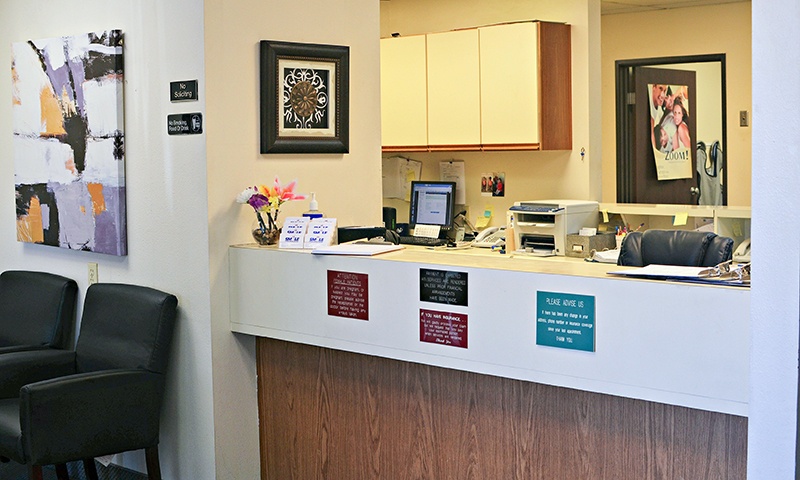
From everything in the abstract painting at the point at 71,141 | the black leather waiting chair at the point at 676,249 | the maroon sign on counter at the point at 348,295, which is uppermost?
the abstract painting at the point at 71,141

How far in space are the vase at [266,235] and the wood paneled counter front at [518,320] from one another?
0.05 meters

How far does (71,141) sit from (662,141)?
5017mm

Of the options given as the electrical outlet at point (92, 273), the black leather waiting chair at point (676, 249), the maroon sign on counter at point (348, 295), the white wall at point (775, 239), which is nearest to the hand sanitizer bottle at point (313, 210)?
the maroon sign on counter at point (348, 295)

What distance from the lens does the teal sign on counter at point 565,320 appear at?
9.37 feet

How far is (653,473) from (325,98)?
2099mm

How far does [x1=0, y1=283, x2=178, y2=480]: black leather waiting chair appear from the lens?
3.59 m

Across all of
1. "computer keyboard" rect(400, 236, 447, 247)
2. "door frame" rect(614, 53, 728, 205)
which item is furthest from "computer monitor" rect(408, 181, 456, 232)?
"door frame" rect(614, 53, 728, 205)

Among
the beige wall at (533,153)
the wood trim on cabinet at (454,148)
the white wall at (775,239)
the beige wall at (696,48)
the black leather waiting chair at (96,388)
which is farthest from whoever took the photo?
the beige wall at (696,48)

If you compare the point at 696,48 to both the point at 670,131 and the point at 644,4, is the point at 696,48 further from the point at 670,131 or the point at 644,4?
the point at 670,131

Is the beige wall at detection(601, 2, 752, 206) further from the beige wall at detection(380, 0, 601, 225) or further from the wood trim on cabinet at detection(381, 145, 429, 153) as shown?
the wood trim on cabinet at detection(381, 145, 429, 153)

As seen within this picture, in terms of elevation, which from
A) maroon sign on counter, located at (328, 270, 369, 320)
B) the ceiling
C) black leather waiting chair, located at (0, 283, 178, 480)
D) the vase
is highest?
the ceiling

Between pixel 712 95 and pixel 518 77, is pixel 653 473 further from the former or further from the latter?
pixel 712 95

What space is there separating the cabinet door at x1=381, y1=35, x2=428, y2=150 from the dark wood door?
211cm

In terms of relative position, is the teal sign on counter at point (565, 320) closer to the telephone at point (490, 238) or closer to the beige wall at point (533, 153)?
the telephone at point (490, 238)
